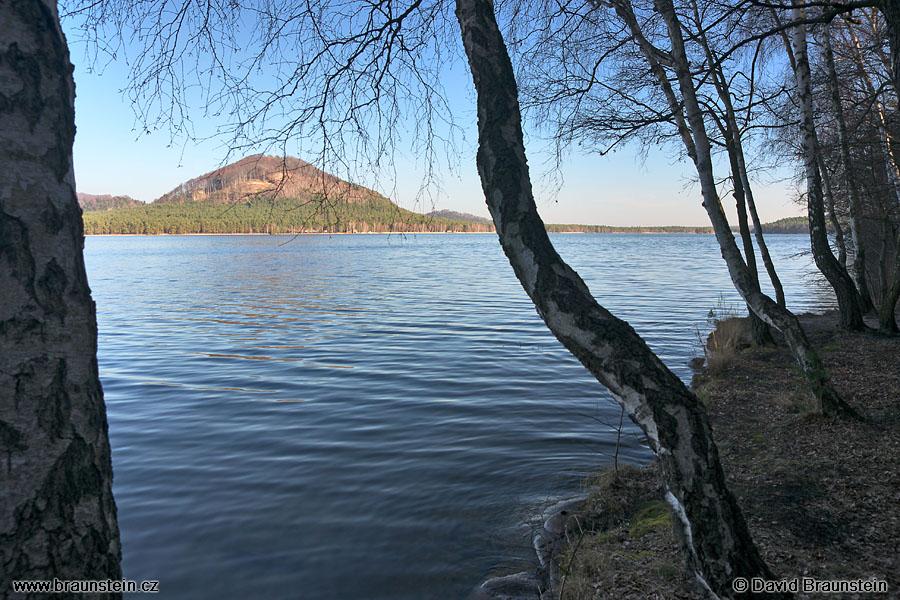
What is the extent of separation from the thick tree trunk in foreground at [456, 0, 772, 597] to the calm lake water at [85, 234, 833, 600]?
1437 millimetres

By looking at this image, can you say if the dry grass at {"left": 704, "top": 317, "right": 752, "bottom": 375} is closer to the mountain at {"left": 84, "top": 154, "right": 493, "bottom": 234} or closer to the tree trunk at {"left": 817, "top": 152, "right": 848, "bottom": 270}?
the tree trunk at {"left": 817, "top": 152, "right": 848, "bottom": 270}

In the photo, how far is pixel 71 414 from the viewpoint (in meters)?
1.77

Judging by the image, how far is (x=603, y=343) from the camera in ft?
8.63

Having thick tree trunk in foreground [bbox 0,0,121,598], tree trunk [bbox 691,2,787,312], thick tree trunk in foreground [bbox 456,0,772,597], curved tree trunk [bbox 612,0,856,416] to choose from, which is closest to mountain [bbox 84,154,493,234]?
thick tree trunk in foreground [bbox 456,0,772,597]

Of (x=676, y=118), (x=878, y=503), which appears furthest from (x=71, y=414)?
(x=676, y=118)

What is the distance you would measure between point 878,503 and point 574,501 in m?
2.85

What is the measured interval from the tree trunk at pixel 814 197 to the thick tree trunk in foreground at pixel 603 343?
4.68 metres

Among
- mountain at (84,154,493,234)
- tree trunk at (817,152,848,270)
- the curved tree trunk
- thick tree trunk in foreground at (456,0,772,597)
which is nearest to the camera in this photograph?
thick tree trunk in foreground at (456,0,772,597)

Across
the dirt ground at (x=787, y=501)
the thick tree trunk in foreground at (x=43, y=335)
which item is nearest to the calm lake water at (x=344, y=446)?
the dirt ground at (x=787, y=501)

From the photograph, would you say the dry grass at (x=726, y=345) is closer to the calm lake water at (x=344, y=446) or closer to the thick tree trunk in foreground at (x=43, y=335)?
the calm lake water at (x=344, y=446)

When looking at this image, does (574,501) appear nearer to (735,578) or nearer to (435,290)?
(735,578)

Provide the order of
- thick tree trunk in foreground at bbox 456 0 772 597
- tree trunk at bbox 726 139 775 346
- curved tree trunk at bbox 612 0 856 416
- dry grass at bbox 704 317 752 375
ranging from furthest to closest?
dry grass at bbox 704 317 752 375
tree trunk at bbox 726 139 775 346
curved tree trunk at bbox 612 0 856 416
thick tree trunk in foreground at bbox 456 0 772 597

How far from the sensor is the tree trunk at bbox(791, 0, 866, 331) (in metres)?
8.45

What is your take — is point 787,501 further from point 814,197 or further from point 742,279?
point 814,197
